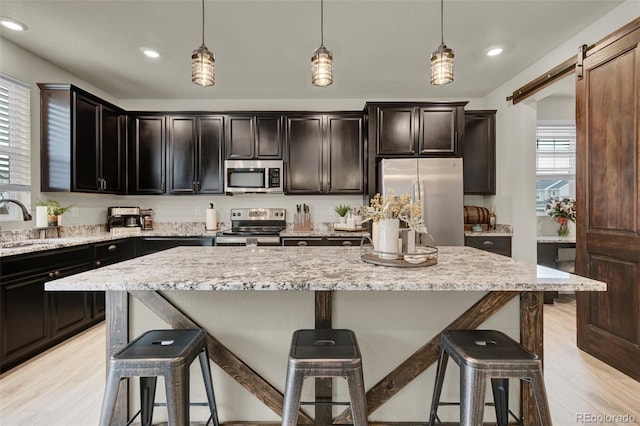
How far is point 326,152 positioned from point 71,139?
9.29ft

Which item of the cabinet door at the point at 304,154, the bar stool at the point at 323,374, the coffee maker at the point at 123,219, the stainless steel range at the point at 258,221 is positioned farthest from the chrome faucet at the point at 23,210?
the bar stool at the point at 323,374

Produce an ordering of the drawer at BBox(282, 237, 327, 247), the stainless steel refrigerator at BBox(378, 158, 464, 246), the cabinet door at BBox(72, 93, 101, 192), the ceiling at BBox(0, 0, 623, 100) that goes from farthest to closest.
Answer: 1. the drawer at BBox(282, 237, 327, 247)
2. the stainless steel refrigerator at BBox(378, 158, 464, 246)
3. the cabinet door at BBox(72, 93, 101, 192)
4. the ceiling at BBox(0, 0, 623, 100)

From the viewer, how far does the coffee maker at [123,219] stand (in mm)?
4117

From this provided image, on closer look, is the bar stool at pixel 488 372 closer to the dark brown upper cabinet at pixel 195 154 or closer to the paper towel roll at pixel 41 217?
the dark brown upper cabinet at pixel 195 154

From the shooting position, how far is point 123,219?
4.24 meters

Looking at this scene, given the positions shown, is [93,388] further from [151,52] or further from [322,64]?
[151,52]

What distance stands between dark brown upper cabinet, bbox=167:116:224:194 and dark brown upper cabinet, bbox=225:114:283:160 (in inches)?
5.4

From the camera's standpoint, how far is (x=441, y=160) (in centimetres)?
371

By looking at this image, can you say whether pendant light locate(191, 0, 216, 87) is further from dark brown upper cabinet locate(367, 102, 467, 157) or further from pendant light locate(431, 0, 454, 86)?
dark brown upper cabinet locate(367, 102, 467, 157)

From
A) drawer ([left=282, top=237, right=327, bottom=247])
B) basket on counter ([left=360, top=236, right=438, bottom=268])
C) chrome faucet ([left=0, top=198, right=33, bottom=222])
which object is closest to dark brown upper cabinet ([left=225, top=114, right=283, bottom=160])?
drawer ([left=282, top=237, right=327, bottom=247])

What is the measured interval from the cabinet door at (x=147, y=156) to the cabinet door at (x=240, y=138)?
2.93 ft

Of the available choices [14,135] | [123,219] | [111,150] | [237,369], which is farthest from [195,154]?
[237,369]

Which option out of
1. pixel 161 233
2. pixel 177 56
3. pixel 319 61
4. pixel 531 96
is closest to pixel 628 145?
pixel 531 96

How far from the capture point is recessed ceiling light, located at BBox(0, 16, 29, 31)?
2.63 metres
